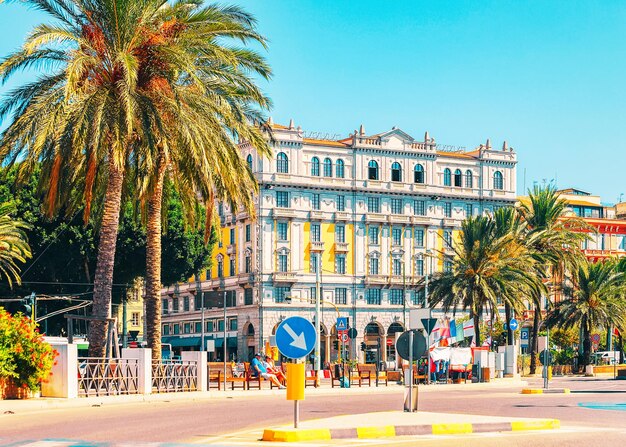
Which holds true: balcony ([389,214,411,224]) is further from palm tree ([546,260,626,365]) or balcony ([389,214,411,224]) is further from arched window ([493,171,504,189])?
palm tree ([546,260,626,365])

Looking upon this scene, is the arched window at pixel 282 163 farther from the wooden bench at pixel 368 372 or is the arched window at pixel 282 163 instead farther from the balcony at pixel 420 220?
the wooden bench at pixel 368 372

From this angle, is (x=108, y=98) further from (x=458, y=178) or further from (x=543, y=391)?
(x=458, y=178)

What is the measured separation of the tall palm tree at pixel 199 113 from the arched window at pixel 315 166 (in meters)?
65.9

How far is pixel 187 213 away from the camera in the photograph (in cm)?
3619

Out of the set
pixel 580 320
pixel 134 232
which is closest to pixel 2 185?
pixel 134 232

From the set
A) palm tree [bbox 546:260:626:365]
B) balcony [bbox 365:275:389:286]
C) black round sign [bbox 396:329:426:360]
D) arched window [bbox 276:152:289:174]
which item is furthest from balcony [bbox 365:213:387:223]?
black round sign [bbox 396:329:426:360]

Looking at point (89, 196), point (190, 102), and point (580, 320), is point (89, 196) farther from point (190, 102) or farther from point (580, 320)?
point (580, 320)

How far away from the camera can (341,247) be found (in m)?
104

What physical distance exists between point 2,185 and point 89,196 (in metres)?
28.0

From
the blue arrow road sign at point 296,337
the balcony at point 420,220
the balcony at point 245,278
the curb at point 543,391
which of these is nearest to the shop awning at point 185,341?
the balcony at point 245,278

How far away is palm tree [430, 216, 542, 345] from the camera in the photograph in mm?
60938

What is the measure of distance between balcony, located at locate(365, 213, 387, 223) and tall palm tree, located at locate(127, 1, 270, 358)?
69589 mm

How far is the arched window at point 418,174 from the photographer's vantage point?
108m

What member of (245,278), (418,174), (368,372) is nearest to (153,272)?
(368,372)
